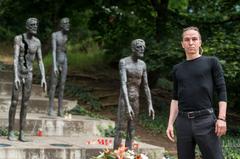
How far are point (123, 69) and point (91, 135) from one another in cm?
314

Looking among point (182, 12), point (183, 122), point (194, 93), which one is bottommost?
point (183, 122)

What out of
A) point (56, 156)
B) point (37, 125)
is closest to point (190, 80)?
point (56, 156)

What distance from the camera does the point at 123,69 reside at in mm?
7980

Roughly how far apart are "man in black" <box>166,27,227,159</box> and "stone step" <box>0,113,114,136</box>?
19.0 ft

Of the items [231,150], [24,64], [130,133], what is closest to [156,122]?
[231,150]

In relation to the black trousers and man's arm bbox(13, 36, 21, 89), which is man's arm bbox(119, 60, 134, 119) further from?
the black trousers

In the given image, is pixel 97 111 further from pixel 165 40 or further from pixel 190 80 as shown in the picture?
pixel 190 80

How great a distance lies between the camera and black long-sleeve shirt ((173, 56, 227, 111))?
182 inches

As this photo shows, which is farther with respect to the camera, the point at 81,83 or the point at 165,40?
the point at 81,83

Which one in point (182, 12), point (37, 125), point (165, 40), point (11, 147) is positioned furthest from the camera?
point (182, 12)

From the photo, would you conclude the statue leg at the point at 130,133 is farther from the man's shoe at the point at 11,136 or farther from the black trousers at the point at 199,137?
the black trousers at the point at 199,137

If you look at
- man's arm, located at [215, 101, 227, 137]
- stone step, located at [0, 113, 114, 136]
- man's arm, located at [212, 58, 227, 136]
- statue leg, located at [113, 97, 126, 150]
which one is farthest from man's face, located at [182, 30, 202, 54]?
stone step, located at [0, 113, 114, 136]

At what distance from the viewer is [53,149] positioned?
8117 mm

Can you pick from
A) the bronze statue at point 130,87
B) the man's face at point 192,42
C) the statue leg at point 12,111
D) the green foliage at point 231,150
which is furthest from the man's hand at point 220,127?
the green foliage at point 231,150
